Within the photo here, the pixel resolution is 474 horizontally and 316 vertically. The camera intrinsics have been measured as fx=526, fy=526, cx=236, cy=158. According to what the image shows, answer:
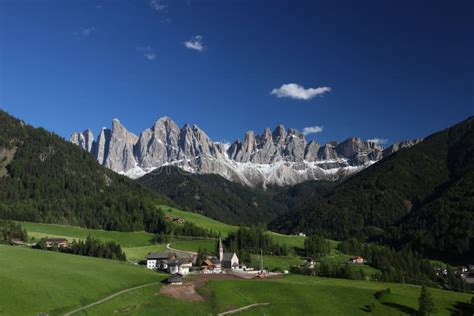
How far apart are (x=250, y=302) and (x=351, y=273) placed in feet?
176

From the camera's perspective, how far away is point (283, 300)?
107 meters

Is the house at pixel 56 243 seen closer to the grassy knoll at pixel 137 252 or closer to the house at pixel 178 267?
the grassy knoll at pixel 137 252

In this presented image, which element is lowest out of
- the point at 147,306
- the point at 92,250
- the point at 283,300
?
the point at 147,306

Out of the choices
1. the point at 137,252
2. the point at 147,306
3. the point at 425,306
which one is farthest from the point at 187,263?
the point at 425,306

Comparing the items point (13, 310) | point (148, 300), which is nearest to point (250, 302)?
point (148, 300)

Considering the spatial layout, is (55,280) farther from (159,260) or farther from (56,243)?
(56,243)

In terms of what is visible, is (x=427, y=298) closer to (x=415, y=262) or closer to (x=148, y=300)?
(x=148, y=300)

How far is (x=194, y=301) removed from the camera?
10406 centimetres

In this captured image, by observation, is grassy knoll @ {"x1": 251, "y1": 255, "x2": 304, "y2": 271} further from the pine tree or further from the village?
the pine tree

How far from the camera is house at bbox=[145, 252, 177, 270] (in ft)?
514

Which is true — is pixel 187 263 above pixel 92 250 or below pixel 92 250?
below

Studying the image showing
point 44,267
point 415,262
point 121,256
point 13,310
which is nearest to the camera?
point 13,310

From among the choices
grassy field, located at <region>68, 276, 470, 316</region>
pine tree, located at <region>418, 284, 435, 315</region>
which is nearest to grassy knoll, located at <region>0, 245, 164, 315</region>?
grassy field, located at <region>68, 276, 470, 316</region>

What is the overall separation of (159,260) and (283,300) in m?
65.9
